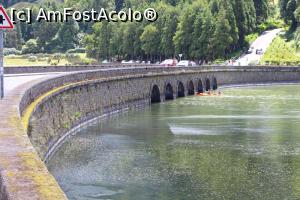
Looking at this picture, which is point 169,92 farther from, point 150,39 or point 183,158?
point 150,39

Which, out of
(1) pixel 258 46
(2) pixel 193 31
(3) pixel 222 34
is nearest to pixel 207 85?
(3) pixel 222 34

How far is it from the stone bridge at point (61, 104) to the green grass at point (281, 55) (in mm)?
32471

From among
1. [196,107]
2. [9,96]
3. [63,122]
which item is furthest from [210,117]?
[9,96]

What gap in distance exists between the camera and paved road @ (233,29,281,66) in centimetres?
14988

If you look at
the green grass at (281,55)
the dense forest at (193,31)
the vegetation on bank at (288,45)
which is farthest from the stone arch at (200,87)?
the green grass at (281,55)

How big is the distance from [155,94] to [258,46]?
8999cm

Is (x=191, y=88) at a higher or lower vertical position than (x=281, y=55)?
lower

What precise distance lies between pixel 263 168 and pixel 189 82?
57855 mm

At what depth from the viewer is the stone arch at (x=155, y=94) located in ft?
243

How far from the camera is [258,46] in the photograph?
16038cm

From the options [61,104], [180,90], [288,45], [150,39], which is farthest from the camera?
[150,39]

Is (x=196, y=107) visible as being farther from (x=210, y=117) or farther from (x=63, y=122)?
(x=63, y=122)

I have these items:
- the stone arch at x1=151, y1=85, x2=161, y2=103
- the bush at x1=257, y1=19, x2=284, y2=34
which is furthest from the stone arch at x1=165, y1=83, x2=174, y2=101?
the bush at x1=257, y1=19, x2=284, y2=34

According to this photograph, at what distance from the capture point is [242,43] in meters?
159
